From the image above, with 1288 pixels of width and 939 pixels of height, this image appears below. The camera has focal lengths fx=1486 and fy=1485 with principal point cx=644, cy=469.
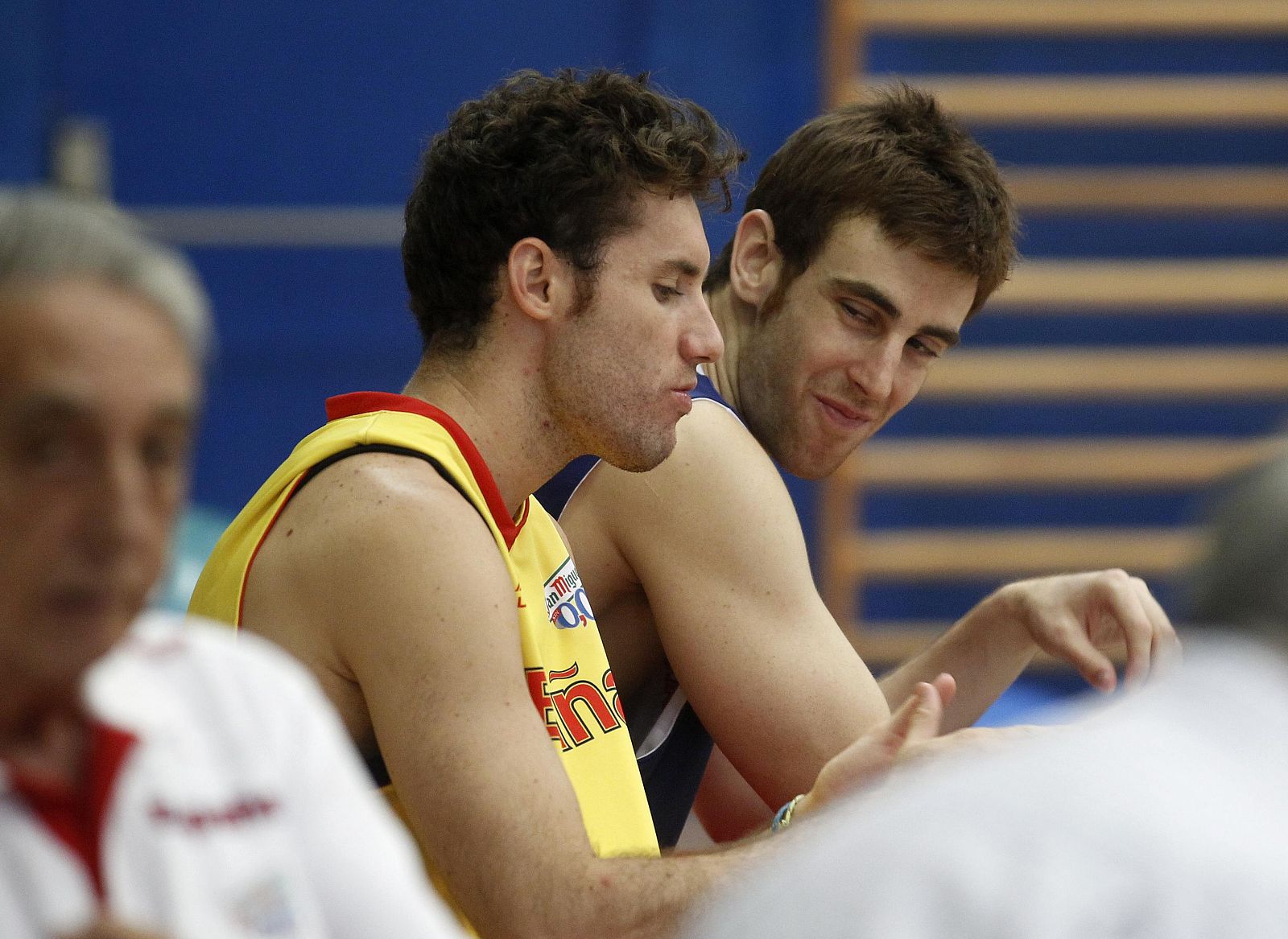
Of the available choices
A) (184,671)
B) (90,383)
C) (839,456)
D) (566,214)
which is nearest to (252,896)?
(184,671)

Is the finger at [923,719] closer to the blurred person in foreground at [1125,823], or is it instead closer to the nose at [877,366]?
the blurred person in foreground at [1125,823]

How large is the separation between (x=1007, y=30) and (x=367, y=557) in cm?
355

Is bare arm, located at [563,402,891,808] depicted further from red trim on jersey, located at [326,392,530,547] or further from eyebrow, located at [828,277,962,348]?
eyebrow, located at [828,277,962,348]

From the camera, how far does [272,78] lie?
4.16 meters

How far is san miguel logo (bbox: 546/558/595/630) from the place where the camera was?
5.02 ft

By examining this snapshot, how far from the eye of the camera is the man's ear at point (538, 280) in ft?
5.28

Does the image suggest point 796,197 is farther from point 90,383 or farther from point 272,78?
point 272,78

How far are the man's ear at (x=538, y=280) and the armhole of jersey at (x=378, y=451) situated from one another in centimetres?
30

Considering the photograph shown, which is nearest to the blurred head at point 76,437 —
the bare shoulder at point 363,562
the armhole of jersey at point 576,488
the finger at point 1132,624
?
the bare shoulder at point 363,562

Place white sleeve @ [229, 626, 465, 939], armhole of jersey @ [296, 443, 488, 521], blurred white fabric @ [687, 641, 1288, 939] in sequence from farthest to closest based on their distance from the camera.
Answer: armhole of jersey @ [296, 443, 488, 521], white sleeve @ [229, 626, 465, 939], blurred white fabric @ [687, 641, 1288, 939]

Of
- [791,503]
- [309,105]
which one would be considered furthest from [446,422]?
[309,105]

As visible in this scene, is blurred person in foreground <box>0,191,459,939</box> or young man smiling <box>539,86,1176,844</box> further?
young man smiling <box>539,86,1176,844</box>

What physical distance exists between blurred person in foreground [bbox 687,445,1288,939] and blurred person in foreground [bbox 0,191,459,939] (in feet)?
0.79

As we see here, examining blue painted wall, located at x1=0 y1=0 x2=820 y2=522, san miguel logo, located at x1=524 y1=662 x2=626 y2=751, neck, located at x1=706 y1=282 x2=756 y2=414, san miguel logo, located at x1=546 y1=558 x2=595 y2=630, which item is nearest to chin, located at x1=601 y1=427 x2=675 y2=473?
san miguel logo, located at x1=546 y1=558 x2=595 y2=630
